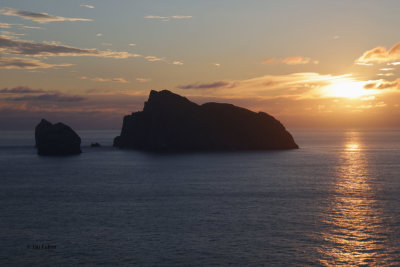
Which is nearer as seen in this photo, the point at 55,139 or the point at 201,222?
the point at 201,222

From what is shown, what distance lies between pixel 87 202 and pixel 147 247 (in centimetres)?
3015

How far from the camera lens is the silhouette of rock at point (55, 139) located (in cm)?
18362

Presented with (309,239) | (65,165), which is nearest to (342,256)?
(309,239)

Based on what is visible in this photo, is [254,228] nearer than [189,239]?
No

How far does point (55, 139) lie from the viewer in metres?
186

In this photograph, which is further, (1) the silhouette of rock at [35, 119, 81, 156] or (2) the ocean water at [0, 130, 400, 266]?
(1) the silhouette of rock at [35, 119, 81, 156]

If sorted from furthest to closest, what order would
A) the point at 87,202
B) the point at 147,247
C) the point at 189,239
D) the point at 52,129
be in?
the point at 52,129
the point at 87,202
the point at 189,239
the point at 147,247

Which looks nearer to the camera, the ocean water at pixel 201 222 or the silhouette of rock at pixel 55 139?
the ocean water at pixel 201 222

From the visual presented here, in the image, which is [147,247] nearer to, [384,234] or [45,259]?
[45,259]

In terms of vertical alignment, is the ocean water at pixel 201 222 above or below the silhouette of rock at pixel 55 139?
below

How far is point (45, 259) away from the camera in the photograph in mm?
39812

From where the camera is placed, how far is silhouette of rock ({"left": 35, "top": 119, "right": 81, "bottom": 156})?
183625 millimetres

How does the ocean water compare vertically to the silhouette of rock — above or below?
below

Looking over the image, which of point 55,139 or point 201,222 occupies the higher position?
point 55,139
